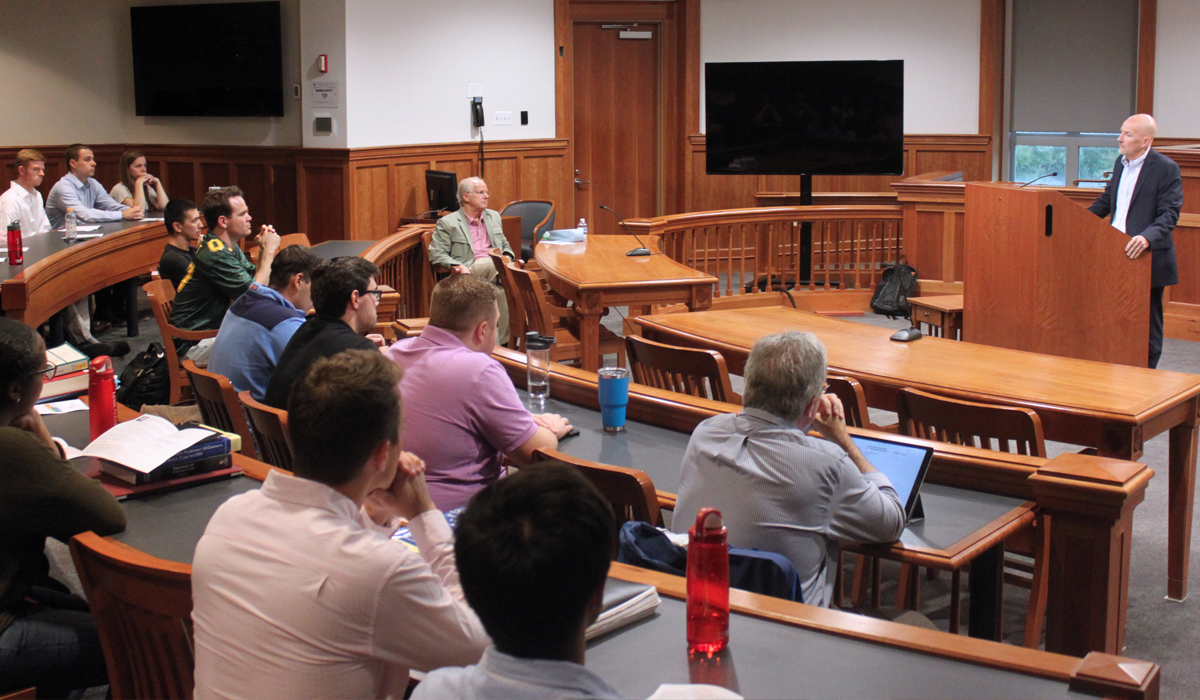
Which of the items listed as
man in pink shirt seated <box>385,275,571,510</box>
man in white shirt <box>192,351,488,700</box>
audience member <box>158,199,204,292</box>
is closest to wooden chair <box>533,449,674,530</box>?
Result: man in pink shirt seated <box>385,275,571,510</box>

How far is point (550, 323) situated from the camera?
5.79 meters

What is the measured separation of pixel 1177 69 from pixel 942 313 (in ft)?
16.7

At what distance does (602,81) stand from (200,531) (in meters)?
9.07

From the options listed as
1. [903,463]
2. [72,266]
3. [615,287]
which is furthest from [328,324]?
[72,266]

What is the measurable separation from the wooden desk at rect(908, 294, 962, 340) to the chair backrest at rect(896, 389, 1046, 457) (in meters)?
2.51

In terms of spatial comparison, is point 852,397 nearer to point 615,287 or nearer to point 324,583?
point 324,583

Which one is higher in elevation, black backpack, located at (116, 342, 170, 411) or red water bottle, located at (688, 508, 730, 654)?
red water bottle, located at (688, 508, 730, 654)

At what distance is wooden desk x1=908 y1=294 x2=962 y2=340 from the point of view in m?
5.64

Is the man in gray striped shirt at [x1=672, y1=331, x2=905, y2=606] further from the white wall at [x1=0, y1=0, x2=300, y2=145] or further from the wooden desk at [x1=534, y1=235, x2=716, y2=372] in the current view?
the white wall at [x1=0, y1=0, x2=300, y2=145]

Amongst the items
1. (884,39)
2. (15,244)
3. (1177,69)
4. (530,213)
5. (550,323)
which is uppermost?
(884,39)

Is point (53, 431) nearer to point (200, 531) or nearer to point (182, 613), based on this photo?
point (200, 531)

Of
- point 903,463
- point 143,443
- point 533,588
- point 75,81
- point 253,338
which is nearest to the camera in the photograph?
point 533,588

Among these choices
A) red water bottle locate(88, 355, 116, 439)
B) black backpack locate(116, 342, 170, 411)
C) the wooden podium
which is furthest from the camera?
the wooden podium

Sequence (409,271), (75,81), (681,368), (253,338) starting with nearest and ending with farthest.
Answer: (681,368), (253,338), (409,271), (75,81)
